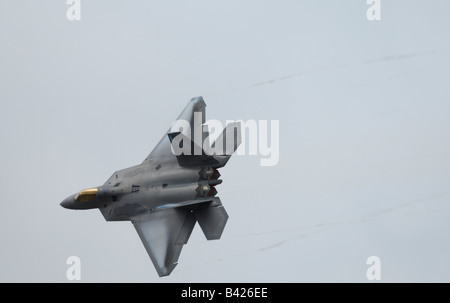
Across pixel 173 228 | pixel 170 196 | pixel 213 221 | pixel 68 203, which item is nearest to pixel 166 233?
pixel 173 228

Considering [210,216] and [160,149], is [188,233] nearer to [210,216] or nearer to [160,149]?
[210,216]

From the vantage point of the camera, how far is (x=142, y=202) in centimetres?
3700

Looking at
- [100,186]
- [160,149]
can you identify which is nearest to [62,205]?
[100,186]

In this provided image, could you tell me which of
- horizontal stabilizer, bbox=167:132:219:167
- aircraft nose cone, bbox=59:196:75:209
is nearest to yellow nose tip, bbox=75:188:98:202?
aircraft nose cone, bbox=59:196:75:209

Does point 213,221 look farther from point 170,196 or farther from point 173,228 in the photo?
point 170,196

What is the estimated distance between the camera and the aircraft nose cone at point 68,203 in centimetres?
3797

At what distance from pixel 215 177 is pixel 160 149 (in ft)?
9.65

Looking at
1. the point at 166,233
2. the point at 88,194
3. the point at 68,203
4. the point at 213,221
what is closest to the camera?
the point at 213,221

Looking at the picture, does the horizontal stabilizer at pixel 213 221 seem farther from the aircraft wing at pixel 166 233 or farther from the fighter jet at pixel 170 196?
the aircraft wing at pixel 166 233

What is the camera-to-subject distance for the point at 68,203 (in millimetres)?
38125

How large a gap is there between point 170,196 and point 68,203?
4.11 m

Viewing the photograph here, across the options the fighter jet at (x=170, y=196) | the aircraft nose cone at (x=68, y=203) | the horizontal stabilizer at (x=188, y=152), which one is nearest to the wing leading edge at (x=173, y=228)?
the fighter jet at (x=170, y=196)

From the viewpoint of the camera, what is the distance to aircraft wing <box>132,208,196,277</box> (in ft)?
118

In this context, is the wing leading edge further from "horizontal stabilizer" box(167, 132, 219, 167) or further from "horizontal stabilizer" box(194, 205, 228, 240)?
"horizontal stabilizer" box(167, 132, 219, 167)
